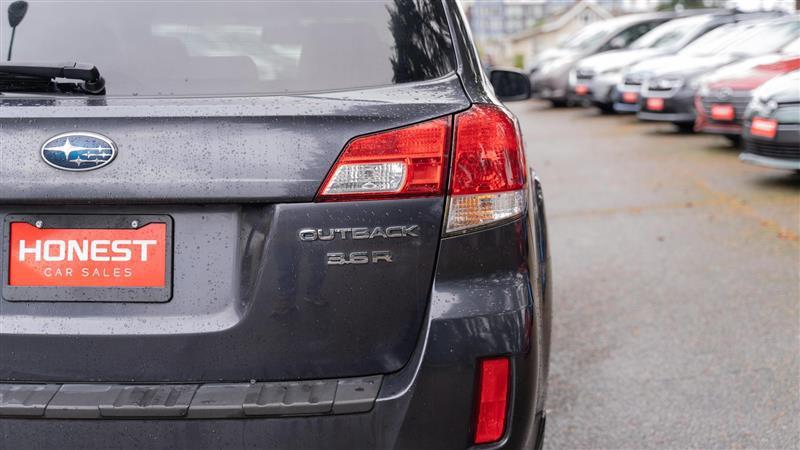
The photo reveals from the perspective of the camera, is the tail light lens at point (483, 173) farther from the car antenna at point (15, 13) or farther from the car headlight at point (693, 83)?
the car headlight at point (693, 83)

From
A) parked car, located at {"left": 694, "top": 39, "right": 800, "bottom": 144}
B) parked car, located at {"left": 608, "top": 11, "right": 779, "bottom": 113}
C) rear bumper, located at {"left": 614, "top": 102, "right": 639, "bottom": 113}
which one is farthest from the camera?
parked car, located at {"left": 608, "top": 11, "right": 779, "bottom": 113}

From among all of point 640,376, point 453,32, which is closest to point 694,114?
point 640,376

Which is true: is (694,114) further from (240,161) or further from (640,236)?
(240,161)

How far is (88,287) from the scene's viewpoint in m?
2.28

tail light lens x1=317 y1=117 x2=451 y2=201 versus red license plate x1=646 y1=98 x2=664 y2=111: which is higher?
tail light lens x1=317 y1=117 x2=451 y2=201

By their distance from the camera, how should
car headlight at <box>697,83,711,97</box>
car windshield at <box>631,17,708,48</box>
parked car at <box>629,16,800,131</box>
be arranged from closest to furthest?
car headlight at <box>697,83,711,97</box>
parked car at <box>629,16,800,131</box>
car windshield at <box>631,17,708,48</box>

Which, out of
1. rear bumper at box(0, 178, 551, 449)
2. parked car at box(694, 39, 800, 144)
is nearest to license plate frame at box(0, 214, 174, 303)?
rear bumper at box(0, 178, 551, 449)

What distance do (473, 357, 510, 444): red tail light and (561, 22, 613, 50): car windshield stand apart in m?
20.5

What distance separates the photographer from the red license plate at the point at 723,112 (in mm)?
11641

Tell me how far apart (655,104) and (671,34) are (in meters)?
4.61

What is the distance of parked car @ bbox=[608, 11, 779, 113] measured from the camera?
55.5ft

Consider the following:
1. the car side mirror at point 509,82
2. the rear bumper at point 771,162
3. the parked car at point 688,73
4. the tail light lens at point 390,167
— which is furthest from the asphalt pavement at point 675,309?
the parked car at point 688,73

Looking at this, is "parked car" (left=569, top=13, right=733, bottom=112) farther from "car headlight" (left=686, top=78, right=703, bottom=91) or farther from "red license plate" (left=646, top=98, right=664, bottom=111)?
"car headlight" (left=686, top=78, right=703, bottom=91)

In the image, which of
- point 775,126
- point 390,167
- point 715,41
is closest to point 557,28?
point 715,41
